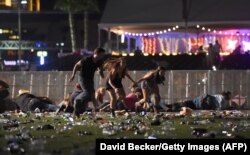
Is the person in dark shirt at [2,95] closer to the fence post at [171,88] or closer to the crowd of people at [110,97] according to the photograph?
the crowd of people at [110,97]

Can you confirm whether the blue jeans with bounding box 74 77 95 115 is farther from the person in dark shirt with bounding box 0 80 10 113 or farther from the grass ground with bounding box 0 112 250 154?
the person in dark shirt with bounding box 0 80 10 113

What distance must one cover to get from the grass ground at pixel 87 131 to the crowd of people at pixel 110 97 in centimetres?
98

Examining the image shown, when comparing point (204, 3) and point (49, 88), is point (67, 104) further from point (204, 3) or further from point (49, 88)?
point (204, 3)

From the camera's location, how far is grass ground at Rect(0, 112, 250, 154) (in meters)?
11.2

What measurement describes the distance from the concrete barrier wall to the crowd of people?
3.32ft

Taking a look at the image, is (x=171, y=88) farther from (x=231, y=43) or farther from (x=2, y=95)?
(x=231, y=43)

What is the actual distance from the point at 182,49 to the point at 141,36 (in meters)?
3.38

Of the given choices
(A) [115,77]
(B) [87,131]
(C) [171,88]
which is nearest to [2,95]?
(A) [115,77]

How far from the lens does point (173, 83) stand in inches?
1011

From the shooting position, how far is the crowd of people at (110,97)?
17891 mm

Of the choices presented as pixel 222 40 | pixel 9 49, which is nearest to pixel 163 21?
pixel 222 40

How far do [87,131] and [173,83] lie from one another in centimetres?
1206

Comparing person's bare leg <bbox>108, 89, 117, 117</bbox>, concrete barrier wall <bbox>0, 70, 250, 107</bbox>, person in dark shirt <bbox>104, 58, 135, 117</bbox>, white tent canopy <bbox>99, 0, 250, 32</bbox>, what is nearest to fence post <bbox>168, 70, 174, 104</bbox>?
concrete barrier wall <bbox>0, 70, 250, 107</bbox>

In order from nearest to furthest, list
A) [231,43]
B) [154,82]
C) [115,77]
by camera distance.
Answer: [115,77] → [154,82] → [231,43]
